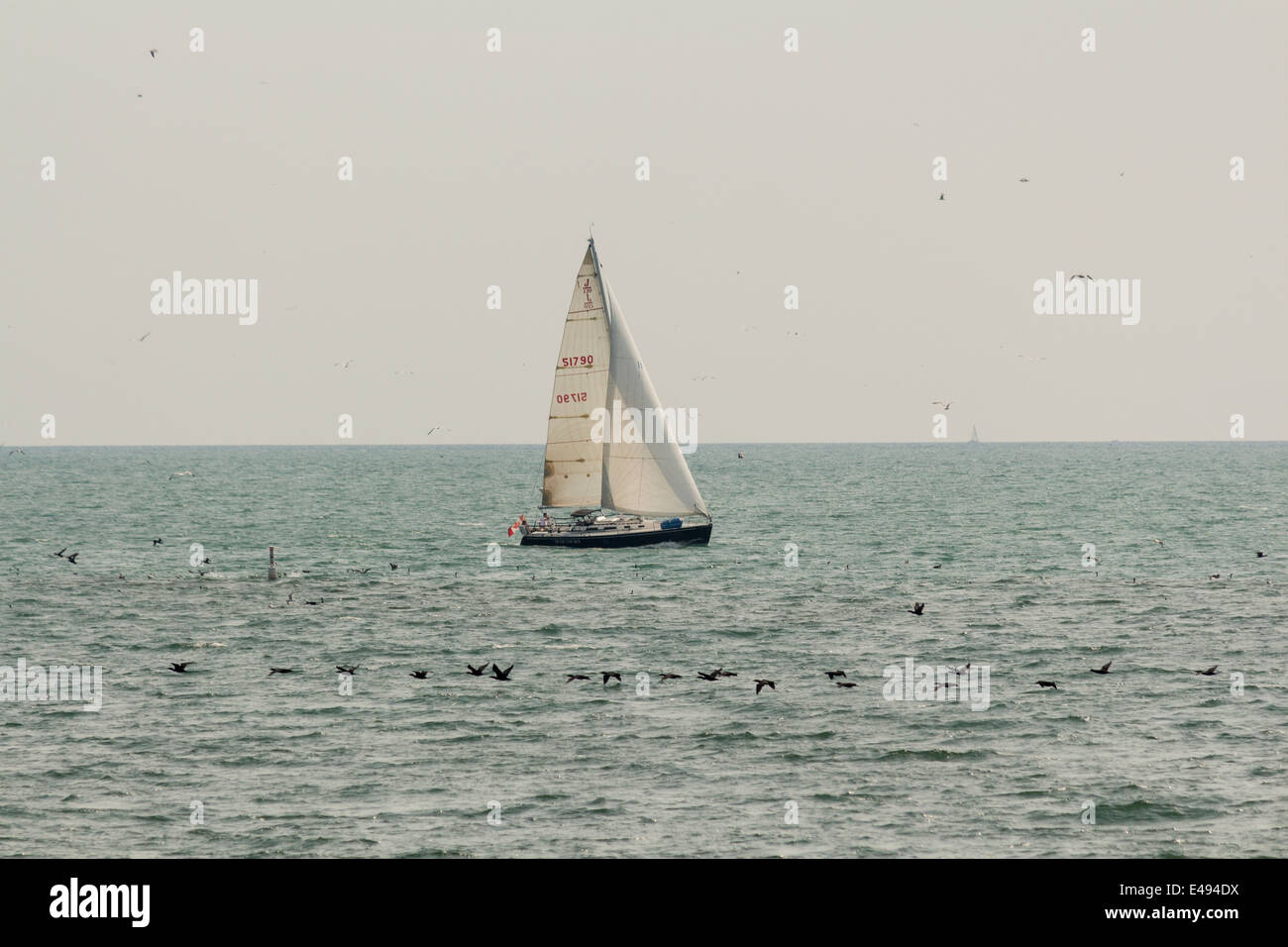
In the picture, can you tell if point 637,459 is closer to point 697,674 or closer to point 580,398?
point 580,398

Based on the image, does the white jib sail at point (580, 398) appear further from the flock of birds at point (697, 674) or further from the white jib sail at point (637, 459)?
the flock of birds at point (697, 674)

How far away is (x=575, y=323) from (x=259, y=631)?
3343cm

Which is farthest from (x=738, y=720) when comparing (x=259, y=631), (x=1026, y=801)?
(x=259, y=631)

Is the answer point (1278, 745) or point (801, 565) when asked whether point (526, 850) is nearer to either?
point (1278, 745)

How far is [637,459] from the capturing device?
80.9 metres

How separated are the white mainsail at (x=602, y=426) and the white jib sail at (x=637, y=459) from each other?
59 mm

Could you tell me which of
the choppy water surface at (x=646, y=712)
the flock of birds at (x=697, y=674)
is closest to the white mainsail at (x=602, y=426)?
the choppy water surface at (x=646, y=712)

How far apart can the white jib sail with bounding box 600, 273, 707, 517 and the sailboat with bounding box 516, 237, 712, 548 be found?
0.06 meters

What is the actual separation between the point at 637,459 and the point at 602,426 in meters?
3.00

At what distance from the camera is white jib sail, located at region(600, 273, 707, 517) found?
79625 millimetres

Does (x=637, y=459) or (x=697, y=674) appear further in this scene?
(x=637, y=459)

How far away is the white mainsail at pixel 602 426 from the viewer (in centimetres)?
7925

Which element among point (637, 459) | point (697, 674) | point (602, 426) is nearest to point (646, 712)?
point (697, 674)

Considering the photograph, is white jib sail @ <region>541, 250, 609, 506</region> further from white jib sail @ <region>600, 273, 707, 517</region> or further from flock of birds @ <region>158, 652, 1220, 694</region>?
flock of birds @ <region>158, 652, 1220, 694</region>
